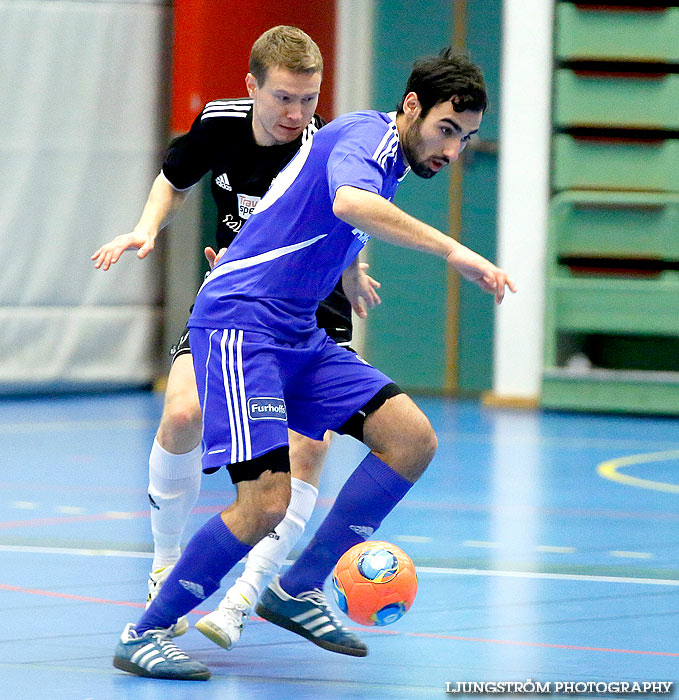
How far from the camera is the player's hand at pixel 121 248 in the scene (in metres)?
4.18

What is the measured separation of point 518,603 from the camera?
15.6 feet

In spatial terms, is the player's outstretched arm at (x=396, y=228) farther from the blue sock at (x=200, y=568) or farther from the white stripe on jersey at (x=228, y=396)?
the blue sock at (x=200, y=568)

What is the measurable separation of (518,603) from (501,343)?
6871 millimetres

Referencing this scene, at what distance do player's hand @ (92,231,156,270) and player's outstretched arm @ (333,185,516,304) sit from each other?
0.86 m

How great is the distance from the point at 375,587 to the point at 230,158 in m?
1.49

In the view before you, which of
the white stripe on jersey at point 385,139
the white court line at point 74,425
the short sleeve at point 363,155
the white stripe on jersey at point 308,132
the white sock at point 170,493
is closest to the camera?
the short sleeve at point 363,155

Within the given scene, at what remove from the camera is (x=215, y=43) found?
38.8ft

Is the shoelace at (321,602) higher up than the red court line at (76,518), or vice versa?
the shoelace at (321,602)

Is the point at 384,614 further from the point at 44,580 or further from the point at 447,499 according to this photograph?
the point at 447,499

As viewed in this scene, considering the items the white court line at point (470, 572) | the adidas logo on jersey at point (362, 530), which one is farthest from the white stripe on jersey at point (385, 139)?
the white court line at point (470, 572)

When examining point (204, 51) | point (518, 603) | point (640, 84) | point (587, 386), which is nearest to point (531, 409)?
point (587, 386)

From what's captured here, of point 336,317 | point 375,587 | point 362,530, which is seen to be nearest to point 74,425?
point 336,317

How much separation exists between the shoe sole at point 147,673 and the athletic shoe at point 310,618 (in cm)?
44

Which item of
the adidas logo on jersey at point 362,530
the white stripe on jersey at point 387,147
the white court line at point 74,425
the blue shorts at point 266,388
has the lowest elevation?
the white court line at point 74,425
